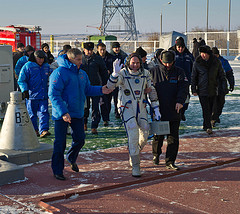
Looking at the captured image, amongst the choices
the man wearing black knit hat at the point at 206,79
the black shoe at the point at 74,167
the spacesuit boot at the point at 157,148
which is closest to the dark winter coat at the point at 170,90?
the spacesuit boot at the point at 157,148

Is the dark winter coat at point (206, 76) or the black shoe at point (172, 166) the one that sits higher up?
the dark winter coat at point (206, 76)

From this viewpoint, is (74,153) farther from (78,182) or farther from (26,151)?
(26,151)

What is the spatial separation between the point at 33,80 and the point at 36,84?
0.10 metres

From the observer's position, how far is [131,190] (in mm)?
5887

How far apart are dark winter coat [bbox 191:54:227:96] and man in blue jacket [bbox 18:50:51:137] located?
10.1 feet

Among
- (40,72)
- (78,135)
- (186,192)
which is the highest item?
(40,72)

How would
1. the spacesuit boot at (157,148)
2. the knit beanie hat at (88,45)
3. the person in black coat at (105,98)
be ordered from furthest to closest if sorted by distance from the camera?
1. the person in black coat at (105,98)
2. the knit beanie hat at (88,45)
3. the spacesuit boot at (157,148)

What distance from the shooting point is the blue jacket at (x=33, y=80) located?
941 cm

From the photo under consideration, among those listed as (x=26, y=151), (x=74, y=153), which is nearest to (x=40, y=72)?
(x=26, y=151)

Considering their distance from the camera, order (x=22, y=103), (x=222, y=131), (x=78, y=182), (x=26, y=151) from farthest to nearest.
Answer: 1. (x=222, y=131)
2. (x=22, y=103)
3. (x=26, y=151)
4. (x=78, y=182)

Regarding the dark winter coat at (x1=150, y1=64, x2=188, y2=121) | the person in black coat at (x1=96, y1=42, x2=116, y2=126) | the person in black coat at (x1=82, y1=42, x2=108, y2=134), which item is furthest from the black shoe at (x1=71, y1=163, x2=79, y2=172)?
the person in black coat at (x1=96, y1=42, x2=116, y2=126)

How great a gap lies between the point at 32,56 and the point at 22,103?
190 centimetres

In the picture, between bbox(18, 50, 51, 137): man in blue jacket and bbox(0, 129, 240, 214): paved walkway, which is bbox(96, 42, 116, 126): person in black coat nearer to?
bbox(18, 50, 51, 137): man in blue jacket

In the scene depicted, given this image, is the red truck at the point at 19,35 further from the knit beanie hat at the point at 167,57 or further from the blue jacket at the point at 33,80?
the knit beanie hat at the point at 167,57
